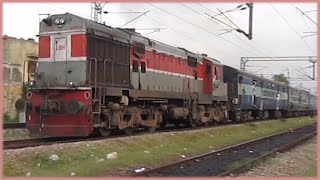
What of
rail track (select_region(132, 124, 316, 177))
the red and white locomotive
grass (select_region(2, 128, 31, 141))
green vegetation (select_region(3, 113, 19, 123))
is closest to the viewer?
rail track (select_region(132, 124, 316, 177))

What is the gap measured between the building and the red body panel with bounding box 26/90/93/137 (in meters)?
10.8

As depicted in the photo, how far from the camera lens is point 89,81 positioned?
1299 centimetres

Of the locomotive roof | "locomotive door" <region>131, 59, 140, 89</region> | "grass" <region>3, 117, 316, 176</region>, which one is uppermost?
the locomotive roof

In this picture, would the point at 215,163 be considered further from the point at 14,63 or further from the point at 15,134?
the point at 14,63

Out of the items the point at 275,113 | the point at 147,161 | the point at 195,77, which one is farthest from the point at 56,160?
the point at 275,113

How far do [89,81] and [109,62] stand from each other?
121 centimetres

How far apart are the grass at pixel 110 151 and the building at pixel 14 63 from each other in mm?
11231

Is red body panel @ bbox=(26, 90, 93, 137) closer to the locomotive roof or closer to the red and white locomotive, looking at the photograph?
the red and white locomotive

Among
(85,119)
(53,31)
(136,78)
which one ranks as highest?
(53,31)

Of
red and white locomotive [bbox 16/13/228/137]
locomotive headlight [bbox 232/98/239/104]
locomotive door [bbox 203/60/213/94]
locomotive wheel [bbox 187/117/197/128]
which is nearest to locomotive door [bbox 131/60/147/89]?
red and white locomotive [bbox 16/13/228/137]

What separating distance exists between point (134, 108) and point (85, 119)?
2784 mm

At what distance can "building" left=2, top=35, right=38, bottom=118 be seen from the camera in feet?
76.9

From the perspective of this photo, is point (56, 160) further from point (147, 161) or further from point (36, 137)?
point (36, 137)

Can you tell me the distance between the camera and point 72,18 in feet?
44.1
